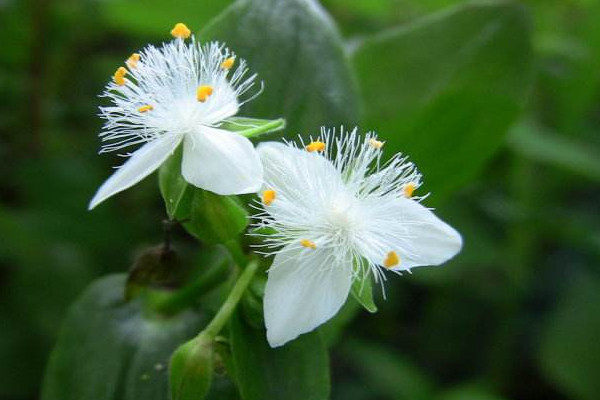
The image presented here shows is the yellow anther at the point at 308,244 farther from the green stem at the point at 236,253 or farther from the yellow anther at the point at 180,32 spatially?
the yellow anther at the point at 180,32

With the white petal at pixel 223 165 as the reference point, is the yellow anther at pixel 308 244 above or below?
below

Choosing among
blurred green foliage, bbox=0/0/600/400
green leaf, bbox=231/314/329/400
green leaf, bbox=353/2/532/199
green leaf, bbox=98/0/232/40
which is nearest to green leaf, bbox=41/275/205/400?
blurred green foliage, bbox=0/0/600/400

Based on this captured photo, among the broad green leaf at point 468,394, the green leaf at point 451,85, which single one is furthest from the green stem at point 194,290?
the broad green leaf at point 468,394

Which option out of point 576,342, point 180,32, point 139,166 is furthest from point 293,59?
point 576,342

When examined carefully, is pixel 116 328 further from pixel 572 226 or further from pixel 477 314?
pixel 572 226

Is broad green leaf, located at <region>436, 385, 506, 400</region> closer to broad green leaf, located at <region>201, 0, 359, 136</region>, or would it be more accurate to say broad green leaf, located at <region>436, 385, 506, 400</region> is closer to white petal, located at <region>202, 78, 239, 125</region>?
broad green leaf, located at <region>201, 0, 359, 136</region>

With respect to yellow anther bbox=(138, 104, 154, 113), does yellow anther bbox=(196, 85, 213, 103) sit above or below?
above

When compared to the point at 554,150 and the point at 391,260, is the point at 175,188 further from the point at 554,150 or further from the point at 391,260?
the point at 554,150
